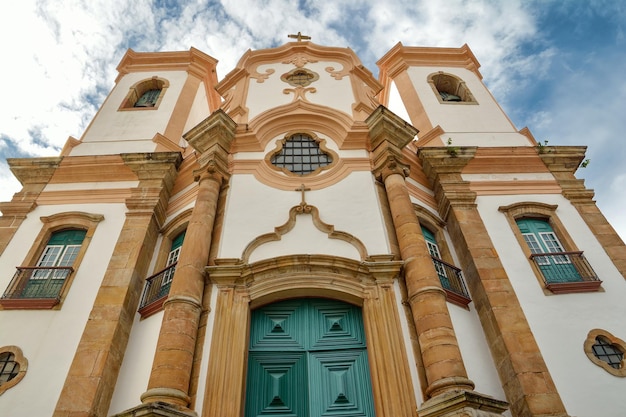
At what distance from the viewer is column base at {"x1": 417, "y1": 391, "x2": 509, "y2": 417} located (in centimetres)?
620

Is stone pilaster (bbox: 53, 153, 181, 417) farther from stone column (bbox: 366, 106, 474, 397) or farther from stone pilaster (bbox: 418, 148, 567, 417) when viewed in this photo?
stone pilaster (bbox: 418, 148, 567, 417)

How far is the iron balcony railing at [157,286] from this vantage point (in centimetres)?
964

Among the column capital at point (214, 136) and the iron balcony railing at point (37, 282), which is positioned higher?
the column capital at point (214, 136)

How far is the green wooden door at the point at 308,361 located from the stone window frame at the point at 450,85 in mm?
11230

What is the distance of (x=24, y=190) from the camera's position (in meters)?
12.3

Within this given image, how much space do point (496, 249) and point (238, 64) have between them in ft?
35.0

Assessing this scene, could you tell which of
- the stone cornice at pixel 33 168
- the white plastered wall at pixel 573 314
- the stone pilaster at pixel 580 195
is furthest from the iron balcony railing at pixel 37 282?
the stone pilaster at pixel 580 195

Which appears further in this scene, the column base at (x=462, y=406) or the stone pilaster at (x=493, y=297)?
the stone pilaster at (x=493, y=297)

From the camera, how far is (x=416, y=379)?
7.34 metres

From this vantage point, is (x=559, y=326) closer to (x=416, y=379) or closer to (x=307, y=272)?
(x=416, y=379)

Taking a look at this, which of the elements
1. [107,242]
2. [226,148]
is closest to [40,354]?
[107,242]

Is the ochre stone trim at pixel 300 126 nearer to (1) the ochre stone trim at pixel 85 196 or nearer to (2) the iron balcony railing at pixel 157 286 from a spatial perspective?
(1) the ochre stone trim at pixel 85 196

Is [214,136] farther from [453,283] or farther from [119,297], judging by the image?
[453,283]

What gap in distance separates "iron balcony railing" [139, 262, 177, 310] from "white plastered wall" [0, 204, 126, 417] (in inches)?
39.1
